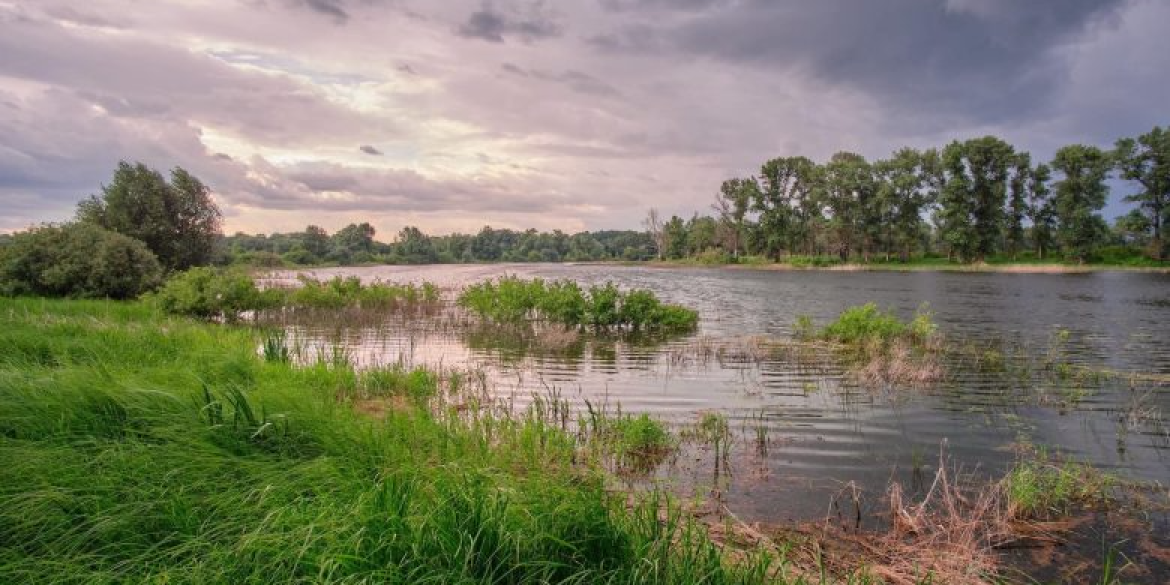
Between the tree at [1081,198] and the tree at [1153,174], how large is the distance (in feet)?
7.30

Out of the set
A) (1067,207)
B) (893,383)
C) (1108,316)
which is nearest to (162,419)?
(893,383)

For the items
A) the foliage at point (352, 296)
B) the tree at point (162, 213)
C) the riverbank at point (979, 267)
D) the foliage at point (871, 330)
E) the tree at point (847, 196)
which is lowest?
the foliage at point (871, 330)

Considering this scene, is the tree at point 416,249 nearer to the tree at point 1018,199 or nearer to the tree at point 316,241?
the tree at point 316,241

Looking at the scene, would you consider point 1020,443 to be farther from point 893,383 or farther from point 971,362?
point 971,362

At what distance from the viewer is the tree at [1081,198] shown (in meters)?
79.1

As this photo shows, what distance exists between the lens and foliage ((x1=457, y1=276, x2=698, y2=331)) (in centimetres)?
2420

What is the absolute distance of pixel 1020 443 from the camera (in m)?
10.4

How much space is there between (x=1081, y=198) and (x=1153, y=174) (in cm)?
778

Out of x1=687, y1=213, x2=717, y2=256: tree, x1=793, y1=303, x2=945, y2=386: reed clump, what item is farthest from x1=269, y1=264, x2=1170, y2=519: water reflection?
x1=687, y1=213, x2=717, y2=256: tree

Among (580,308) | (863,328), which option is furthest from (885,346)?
(580,308)

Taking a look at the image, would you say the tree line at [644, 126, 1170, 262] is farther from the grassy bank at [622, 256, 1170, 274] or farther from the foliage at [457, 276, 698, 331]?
the foliage at [457, 276, 698, 331]

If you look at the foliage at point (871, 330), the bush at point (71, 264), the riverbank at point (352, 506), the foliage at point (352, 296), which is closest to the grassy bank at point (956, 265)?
the foliage at point (871, 330)

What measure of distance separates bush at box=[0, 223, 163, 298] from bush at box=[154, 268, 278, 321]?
7.18 feet

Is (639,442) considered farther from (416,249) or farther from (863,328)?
(416,249)
